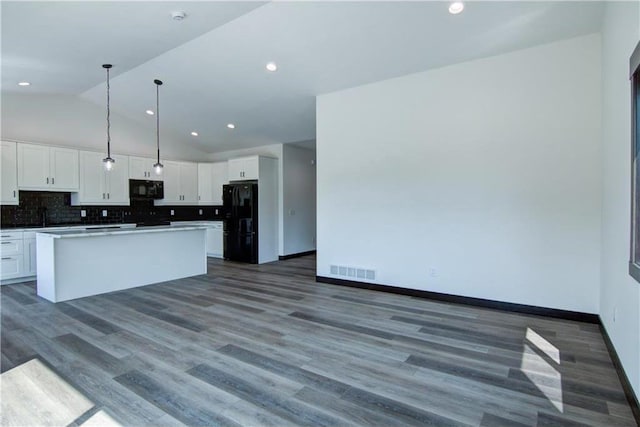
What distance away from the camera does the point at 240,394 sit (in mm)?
2295

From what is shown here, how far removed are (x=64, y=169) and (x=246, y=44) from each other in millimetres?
4777

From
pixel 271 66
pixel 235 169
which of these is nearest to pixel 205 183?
pixel 235 169

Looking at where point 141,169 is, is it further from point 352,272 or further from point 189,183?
point 352,272

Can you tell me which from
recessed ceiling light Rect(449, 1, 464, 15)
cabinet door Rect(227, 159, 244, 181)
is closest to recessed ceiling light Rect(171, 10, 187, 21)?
recessed ceiling light Rect(449, 1, 464, 15)

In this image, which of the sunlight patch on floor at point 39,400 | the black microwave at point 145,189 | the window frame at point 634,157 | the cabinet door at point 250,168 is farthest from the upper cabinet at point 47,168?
the window frame at point 634,157

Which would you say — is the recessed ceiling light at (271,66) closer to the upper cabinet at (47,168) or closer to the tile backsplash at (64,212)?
the upper cabinet at (47,168)

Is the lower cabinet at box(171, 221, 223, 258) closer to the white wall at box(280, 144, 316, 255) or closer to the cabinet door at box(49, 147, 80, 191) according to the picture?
the white wall at box(280, 144, 316, 255)

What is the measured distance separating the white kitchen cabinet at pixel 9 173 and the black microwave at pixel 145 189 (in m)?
2.01

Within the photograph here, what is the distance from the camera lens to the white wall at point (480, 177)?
363 cm

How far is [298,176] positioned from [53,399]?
6.67 meters

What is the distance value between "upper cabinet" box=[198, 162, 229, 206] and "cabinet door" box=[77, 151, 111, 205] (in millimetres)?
2286

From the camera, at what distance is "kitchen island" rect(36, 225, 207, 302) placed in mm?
4590

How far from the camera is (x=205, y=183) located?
8.86 meters

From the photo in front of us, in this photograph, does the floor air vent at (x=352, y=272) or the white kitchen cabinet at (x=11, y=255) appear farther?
the white kitchen cabinet at (x=11, y=255)
